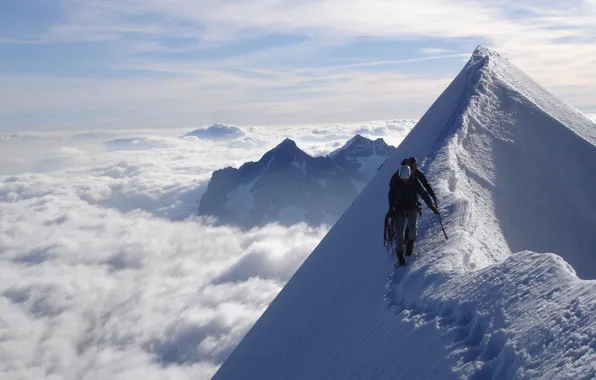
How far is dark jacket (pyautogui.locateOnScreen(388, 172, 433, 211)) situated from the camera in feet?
45.8

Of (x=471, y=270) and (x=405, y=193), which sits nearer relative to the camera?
(x=471, y=270)

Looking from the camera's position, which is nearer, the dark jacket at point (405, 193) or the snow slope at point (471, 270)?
the snow slope at point (471, 270)

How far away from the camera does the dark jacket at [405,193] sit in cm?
1396

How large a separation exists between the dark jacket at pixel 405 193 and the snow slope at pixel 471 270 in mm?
1593

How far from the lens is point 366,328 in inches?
530

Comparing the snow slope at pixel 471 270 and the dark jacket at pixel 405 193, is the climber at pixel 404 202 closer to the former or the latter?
the dark jacket at pixel 405 193

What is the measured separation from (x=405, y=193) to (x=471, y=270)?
9.60ft

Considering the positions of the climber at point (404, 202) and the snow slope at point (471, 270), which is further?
the climber at point (404, 202)

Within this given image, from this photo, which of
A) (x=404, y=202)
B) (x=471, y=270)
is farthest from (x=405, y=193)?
(x=471, y=270)

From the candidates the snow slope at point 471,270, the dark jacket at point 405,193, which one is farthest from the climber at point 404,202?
the snow slope at point 471,270

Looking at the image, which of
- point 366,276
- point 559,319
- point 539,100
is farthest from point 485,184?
point 559,319

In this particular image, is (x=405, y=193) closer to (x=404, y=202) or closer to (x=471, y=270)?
(x=404, y=202)

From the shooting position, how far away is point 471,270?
12.2 metres

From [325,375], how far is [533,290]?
6247 mm
